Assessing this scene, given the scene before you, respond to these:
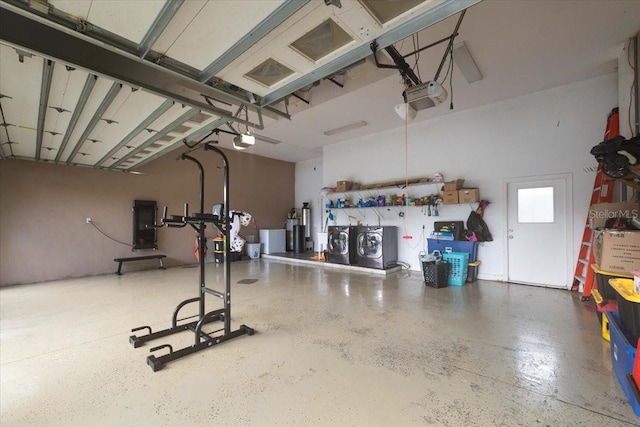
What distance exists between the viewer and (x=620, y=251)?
270 centimetres

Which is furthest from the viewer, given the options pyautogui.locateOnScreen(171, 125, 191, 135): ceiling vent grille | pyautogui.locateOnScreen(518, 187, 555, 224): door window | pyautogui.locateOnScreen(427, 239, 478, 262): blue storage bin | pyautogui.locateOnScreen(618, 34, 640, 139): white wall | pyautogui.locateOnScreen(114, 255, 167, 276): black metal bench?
pyautogui.locateOnScreen(114, 255, 167, 276): black metal bench

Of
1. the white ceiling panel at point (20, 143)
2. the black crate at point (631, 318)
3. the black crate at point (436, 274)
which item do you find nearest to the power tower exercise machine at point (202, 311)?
the white ceiling panel at point (20, 143)

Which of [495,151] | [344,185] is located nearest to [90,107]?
[344,185]

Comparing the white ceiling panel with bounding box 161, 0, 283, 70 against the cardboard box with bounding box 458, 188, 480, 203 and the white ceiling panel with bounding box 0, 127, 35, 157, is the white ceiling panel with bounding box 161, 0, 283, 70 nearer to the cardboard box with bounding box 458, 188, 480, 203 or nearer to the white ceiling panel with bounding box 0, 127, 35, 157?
the white ceiling panel with bounding box 0, 127, 35, 157

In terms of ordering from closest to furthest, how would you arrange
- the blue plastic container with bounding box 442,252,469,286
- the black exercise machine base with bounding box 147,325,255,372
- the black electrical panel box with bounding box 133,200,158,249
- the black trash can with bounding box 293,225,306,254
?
1. the black exercise machine base with bounding box 147,325,255,372
2. the blue plastic container with bounding box 442,252,469,286
3. the black electrical panel box with bounding box 133,200,158,249
4. the black trash can with bounding box 293,225,306,254

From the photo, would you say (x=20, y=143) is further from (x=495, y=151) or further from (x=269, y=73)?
(x=495, y=151)

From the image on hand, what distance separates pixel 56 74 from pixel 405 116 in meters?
3.30

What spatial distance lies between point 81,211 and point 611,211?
30.4 feet

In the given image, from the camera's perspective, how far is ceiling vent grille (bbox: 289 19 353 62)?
5.50 ft

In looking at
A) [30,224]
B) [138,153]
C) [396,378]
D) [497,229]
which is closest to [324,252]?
[497,229]

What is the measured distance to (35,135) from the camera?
381 cm

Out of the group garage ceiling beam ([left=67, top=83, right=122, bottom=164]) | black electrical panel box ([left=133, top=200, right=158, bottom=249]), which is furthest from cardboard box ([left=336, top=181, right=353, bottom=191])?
garage ceiling beam ([left=67, top=83, right=122, bottom=164])

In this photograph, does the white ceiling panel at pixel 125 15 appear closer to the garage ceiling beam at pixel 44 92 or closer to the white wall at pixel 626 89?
the garage ceiling beam at pixel 44 92

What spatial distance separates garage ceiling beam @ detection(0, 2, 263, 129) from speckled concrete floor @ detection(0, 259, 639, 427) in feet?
7.56
